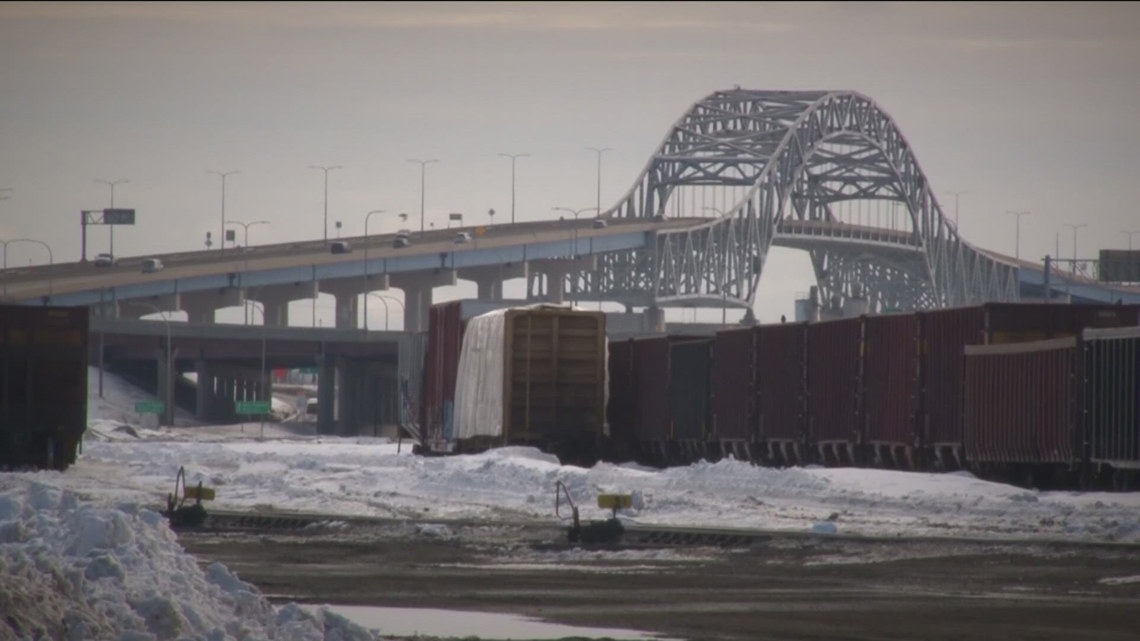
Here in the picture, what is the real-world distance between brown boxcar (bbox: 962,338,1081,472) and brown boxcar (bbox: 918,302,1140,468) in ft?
1.93

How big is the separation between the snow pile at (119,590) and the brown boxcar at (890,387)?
91.2ft

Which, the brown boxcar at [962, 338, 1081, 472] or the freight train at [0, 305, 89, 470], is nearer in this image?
the brown boxcar at [962, 338, 1081, 472]

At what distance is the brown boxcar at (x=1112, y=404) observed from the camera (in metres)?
33.3

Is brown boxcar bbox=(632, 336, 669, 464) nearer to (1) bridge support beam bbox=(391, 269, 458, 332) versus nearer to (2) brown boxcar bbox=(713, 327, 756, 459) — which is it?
(2) brown boxcar bbox=(713, 327, 756, 459)

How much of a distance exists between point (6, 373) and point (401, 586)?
94.2ft

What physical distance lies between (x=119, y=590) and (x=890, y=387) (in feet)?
103

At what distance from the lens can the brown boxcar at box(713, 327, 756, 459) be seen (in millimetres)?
49125

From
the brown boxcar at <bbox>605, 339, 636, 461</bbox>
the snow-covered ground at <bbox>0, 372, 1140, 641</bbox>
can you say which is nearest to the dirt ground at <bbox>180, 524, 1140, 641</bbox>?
the snow-covered ground at <bbox>0, 372, 1140, 641</bbox>

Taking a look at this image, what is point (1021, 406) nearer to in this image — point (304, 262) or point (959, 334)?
point (959, 334)

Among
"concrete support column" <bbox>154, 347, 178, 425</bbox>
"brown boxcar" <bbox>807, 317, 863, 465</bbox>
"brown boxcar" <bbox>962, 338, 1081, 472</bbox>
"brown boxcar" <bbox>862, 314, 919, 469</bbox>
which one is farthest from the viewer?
"concrete support column" <bbox>154, 347, 178, 425</bbox>

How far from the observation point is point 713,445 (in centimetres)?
5131

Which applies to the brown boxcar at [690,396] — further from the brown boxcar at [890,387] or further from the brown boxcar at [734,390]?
the brown boxcar at [890,387]

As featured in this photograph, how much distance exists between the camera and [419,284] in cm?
17100

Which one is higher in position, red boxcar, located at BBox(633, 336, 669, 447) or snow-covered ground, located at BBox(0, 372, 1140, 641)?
red boxcar, located at BBox(633, 336, 669, 447)
